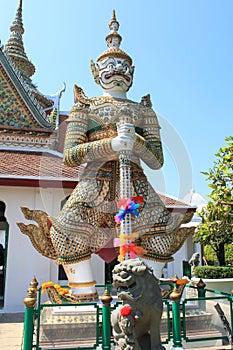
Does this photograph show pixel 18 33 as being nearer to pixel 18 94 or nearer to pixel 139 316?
pixel 18 94

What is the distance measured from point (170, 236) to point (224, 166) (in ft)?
7.15

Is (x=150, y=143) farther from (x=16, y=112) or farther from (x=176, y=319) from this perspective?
(x=16, y=112)

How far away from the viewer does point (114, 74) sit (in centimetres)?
458

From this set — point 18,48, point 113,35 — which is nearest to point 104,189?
point 113,35

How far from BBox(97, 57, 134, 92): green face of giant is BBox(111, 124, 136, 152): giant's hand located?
3.18 feet

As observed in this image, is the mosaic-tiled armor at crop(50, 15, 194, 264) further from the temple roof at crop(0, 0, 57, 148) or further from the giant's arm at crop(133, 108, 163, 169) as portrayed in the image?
the temple roof at crop(0, 0, 57, 148)

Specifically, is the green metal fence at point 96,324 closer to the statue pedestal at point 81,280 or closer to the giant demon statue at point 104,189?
the statue pedestal at point 81,280

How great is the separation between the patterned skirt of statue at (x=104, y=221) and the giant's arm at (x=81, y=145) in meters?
0.27

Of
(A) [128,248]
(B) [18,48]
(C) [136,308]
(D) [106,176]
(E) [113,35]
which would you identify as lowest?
(C) [136,308]

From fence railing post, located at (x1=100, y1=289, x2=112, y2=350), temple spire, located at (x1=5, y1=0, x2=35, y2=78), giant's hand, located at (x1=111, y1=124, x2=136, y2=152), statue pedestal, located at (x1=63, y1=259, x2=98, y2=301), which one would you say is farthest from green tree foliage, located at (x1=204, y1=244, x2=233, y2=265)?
temple spire, located at (x1=5, y1=0, x2=35, y2=78)

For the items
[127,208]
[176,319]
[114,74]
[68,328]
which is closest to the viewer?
[176,319]

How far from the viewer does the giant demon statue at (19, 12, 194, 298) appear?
3.92 metres

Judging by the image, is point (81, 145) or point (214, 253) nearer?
point (81, 145)

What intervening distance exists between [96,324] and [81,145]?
2041 mm
